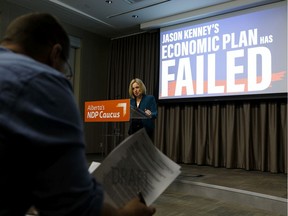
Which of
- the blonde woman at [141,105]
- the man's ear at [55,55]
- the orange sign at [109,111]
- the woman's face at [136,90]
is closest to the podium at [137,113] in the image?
the orange sign at [109,111]

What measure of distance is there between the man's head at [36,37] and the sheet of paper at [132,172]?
0.22 m

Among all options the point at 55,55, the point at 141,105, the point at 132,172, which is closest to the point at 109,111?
the point at 141,105

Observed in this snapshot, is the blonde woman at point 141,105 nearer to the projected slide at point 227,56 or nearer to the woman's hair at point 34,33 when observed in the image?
the projected slide at point 227,56

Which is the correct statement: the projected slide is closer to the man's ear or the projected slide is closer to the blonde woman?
the blonde woman

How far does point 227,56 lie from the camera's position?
4.26 meters

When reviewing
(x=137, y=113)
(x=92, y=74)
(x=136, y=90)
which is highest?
(x=92, y=74)

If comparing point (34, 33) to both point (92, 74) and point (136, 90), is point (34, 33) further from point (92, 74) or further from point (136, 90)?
point (92, 74)

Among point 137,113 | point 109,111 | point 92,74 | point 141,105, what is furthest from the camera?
point 92,74

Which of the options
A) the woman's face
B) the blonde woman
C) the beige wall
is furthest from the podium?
the beige wall

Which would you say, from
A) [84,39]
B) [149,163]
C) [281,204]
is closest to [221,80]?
[281,204]

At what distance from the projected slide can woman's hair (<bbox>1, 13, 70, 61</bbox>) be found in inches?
150

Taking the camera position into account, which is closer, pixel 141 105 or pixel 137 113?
pixel 137 113

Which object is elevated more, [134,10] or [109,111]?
[134,10]

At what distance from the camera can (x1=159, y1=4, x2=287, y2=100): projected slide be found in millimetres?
3889
